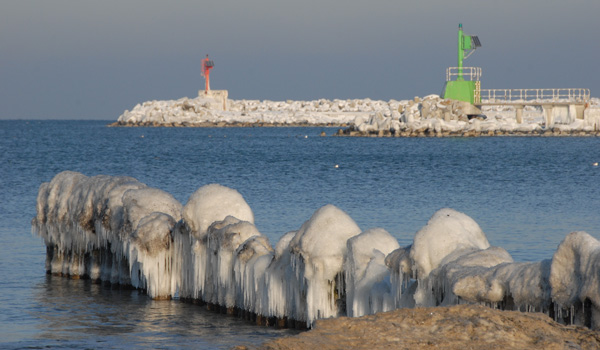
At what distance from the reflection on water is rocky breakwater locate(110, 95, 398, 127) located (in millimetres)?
119393

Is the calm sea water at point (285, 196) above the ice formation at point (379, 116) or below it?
below

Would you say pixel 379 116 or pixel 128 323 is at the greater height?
pixel 379 116

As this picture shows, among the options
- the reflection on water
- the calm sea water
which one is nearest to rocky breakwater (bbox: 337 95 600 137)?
the calm sea water

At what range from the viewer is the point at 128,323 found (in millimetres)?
13711

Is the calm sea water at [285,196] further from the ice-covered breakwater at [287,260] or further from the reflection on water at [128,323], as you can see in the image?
the ice-covered breakwater at [287,260]

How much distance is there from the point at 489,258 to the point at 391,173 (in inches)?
1463

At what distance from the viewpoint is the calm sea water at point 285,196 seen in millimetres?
13539

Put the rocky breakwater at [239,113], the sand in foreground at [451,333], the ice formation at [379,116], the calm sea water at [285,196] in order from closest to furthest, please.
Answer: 1. the sand in foreground at [451,333]
2. the calm sea water at [285,196]
3. the ice formation at [379,116]
4. the rocky breakwater at [239,113]

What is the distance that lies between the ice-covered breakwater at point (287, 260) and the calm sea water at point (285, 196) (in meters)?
0.56

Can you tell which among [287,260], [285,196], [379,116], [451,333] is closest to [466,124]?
[379,116]

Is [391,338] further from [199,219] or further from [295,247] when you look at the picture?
[199,219]

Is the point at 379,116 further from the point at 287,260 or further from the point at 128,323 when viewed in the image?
the point at 287,260

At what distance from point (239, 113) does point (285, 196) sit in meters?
114

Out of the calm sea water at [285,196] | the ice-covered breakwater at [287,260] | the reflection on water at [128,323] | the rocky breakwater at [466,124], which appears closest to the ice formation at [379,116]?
the rocky breakwater at [466,124]
